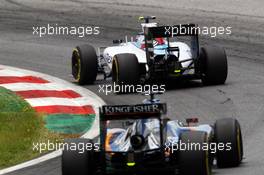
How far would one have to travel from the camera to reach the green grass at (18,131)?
1641cm

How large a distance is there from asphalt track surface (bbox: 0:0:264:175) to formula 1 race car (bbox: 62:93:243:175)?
96 centimetres

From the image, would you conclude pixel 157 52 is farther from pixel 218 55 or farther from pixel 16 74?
pixel 16 74

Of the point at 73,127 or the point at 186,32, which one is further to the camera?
the point at 186,32

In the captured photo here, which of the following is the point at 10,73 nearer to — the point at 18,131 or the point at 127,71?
the point at 127,71

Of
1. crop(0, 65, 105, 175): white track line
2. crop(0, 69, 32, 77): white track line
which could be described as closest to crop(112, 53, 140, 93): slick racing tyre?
crop(0, 65, 105, 175): white track line

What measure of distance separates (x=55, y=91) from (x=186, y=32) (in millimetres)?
2938

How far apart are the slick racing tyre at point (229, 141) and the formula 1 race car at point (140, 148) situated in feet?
0.23

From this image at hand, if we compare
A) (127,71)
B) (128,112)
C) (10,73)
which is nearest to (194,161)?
(128,112)

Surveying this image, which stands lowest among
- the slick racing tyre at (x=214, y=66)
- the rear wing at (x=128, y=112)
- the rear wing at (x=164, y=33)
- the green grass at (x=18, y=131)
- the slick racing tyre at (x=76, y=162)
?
the green grass at (x=18, y=131)

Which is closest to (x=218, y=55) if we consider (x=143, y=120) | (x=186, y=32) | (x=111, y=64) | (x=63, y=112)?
(x=186, y=32)

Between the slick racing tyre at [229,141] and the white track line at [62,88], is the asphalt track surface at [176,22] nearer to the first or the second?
the slick racing tyre at [229,141]

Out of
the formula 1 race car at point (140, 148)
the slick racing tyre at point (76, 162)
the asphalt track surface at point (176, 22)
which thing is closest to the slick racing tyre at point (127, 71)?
the asphalt track surface at point (176, 22)

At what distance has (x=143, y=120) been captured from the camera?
14.3 m

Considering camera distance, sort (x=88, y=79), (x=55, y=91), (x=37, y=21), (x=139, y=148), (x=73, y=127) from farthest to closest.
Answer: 1. (x=37, y=21)
2. (x=88, y=79)
3. (x=55, y=91)
4. (x=73, y=127)
5. (x=139, y=148)
